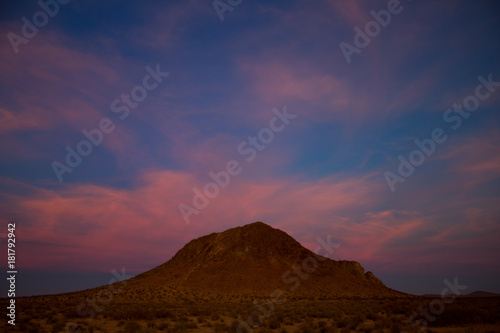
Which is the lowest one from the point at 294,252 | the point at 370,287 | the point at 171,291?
the point at 370,287

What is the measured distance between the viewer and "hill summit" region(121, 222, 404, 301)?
66.4m

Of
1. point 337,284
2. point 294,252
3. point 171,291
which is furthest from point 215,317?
point 294,252

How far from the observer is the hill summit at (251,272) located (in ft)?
218

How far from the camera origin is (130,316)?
76.0 feet

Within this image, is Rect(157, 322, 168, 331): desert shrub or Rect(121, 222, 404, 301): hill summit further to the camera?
Rect(121, 222, 404, 301): hill summit

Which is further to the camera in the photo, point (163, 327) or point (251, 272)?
point (251, 272)

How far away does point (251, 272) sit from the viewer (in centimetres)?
7494

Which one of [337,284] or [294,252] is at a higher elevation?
[294,252]

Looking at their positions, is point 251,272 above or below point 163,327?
above

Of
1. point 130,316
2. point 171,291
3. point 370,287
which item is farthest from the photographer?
point 370,287

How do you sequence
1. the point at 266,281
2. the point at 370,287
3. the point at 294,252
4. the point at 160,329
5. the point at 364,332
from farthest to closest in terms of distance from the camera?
1. the point at 294,252
2. the point at 370,287
3. the point at 266,281
4. the point at 160,329
5. the point at 364,332

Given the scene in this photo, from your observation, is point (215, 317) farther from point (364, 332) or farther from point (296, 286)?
point (296, 286)

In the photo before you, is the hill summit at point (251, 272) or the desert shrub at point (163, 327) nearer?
the desert shrub at point (163, 327)

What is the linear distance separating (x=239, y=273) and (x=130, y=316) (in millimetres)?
53702
